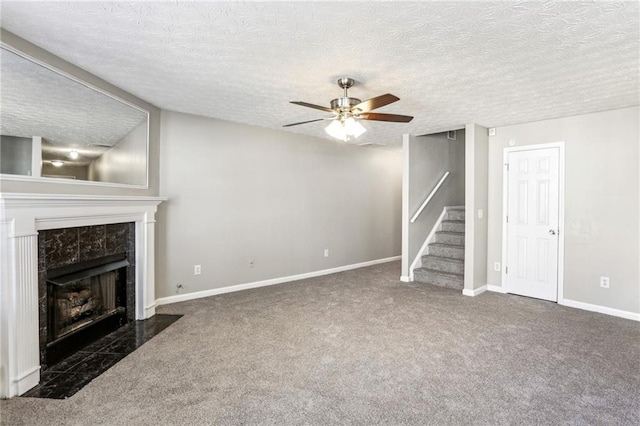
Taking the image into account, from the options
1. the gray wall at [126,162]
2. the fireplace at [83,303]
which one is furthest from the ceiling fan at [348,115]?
the fireplace at [83,303]

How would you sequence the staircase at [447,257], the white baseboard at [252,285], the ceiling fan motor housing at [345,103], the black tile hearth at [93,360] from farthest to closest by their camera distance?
the staircase at [447,257], the white baseboard at [252,285], the ceiling fan motor housing at [345,103], the black tile hearth at [93,360]

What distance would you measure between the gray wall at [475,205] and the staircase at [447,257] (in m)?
0.30

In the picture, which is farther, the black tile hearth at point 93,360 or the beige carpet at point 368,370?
the black tile hearth at point 93,360

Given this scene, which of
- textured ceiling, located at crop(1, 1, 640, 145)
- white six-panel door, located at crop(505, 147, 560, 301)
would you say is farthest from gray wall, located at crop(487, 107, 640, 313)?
textured ceiling, located at crop(1, 1, 640, 145)

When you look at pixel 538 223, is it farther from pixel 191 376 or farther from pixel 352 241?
pixel 191 376

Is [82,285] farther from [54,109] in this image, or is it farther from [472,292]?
[472,292]

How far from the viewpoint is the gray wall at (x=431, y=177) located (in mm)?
5305

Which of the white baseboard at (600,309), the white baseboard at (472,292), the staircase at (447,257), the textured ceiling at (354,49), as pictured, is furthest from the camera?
the staircase at (447,257)

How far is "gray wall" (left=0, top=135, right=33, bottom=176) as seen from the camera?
6.95 ft

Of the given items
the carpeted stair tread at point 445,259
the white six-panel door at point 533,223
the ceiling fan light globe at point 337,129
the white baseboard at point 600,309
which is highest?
the ceiling fan light globe at point 337,129

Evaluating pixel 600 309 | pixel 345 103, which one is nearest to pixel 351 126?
pixel 345 103

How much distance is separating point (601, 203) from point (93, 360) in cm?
539

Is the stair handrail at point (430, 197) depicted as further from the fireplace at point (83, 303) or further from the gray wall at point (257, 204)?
the fireplace at point (83, 303)

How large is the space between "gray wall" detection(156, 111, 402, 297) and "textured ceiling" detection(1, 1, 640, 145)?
3.09ft
